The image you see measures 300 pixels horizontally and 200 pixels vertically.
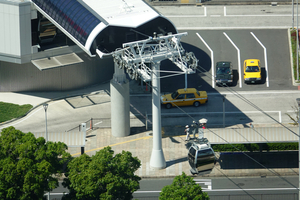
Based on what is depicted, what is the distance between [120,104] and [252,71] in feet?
57.5

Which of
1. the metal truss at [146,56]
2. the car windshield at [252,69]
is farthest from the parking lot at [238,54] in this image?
the metal truss at [146,56]

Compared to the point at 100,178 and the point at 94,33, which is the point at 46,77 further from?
the point at 100,178

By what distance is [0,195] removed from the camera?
3500 cm

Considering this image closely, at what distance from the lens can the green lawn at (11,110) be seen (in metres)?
57.8

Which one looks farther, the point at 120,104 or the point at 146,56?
the point at 120,104

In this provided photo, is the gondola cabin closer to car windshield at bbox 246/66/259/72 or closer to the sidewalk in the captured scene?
the sidewalk

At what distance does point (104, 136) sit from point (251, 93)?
54.4 ft

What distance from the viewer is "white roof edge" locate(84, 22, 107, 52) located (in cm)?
A: 4997

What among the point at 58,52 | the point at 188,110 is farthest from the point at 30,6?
the point at 188,110

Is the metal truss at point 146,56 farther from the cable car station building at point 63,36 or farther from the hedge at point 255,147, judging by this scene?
the hedge at point 255,147

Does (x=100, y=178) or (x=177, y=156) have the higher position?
(x=177, y=156)

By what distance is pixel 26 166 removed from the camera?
35.7 m

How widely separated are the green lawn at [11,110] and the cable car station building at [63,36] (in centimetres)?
318

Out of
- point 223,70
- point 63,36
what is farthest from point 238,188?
point 63,36
